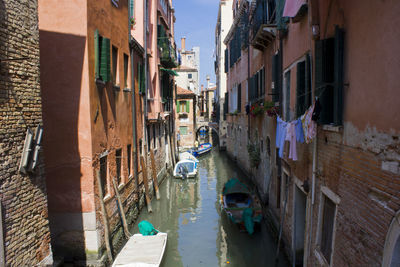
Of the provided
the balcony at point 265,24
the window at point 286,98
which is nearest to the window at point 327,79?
the window at point 286,98

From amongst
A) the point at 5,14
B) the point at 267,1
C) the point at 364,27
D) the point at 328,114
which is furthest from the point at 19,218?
the point at 267,1

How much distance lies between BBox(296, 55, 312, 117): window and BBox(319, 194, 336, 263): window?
2.05 m

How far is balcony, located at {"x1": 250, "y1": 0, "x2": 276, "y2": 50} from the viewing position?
9727mm

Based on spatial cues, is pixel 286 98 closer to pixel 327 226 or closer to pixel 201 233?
pixel 327 226

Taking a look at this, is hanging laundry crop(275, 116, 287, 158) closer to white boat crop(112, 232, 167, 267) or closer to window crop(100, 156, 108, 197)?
white boat crop(112, 232, 167, 267)

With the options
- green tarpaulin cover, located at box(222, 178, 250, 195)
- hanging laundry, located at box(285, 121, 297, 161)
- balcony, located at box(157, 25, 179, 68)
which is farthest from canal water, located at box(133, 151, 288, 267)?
balcony, located at box(157, 25, 179, 68)

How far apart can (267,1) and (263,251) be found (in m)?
8.03

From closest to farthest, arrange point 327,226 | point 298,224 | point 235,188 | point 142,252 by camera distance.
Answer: point 327,226 < point 298,224 < point 142,252 < point 235,188

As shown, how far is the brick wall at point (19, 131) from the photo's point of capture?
178 inches

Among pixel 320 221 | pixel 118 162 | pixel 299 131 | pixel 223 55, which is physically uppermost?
pixel 223 55

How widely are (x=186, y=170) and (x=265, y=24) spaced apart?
1162 centimetres

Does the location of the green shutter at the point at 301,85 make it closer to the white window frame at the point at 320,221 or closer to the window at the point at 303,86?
the window at the point at 303,86

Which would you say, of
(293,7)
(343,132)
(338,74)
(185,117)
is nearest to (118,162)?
(293,7)

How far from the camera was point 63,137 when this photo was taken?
7.30m
